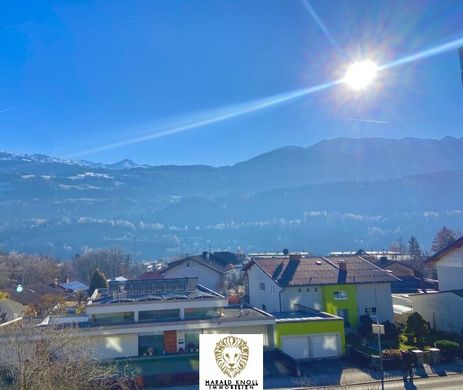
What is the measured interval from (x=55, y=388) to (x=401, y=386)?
18.1 m

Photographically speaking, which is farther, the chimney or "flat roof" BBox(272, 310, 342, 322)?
the chimney

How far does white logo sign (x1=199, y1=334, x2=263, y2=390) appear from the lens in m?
6.58

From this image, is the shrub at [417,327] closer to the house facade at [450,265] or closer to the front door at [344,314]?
the front door at [344,314]

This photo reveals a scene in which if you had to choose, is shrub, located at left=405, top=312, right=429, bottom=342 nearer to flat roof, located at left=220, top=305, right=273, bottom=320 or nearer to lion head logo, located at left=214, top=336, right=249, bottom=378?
flat roof, located at left=220, top=305, right=273, bottom=320

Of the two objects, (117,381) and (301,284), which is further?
(301,284)

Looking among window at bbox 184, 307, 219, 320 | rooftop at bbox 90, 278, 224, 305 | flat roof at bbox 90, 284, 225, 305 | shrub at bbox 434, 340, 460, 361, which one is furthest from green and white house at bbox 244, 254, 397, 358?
flat roof at bbox 90, 284, 225, 305

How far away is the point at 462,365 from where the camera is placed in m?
26.2

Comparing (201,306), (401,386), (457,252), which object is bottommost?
(401,386)

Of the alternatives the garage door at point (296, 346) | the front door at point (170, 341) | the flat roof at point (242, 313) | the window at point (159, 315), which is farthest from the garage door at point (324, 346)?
the window at point (159, 315)

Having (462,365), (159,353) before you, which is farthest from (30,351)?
(462,365)

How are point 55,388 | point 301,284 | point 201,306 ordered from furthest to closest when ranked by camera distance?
1. point 301,284
2. point 201,306
3. point 55,388

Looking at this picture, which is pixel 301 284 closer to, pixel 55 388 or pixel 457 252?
pixel 457 252

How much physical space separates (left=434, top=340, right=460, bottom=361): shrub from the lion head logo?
25819 mm

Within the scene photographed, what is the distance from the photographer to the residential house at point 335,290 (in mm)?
35125
